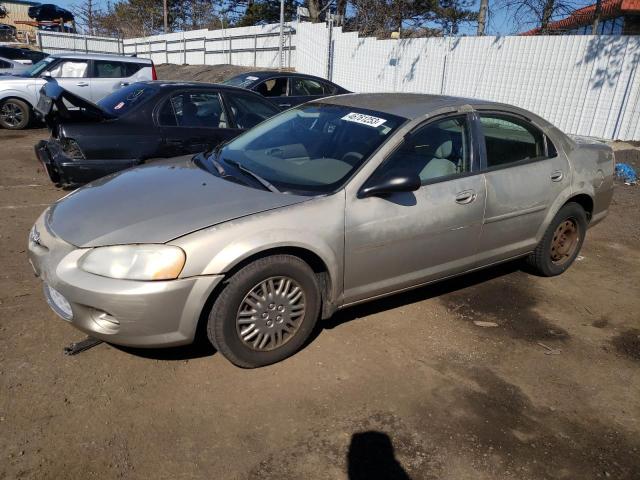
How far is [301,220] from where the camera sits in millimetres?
3012

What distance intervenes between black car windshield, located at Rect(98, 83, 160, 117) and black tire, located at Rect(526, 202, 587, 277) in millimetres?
4676

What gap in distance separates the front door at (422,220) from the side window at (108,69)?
1018 centimetres

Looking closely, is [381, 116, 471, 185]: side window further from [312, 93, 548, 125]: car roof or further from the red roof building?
the red roof building

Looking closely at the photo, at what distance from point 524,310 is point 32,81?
1115 centimetres

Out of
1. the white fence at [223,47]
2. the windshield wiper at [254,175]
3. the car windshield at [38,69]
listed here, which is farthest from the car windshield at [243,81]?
the white fence at [223,47]

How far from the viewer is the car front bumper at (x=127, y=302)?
8.76 ft

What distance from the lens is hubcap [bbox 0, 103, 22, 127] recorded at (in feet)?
36.6

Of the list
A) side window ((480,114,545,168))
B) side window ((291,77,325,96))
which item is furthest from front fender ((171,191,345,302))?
side window ((291,77,325,96))

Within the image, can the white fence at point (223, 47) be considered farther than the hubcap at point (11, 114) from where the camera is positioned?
Yes

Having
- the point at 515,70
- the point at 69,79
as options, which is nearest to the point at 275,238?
the point at 69,79

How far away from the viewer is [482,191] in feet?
12.5

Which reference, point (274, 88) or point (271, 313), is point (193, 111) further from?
point (274, 88)

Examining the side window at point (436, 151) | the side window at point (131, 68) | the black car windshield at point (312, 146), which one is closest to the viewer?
the black car windshield at point (312, 146)

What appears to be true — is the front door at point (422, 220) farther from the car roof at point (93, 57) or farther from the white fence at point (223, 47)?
the white fence at point (223, 47)
